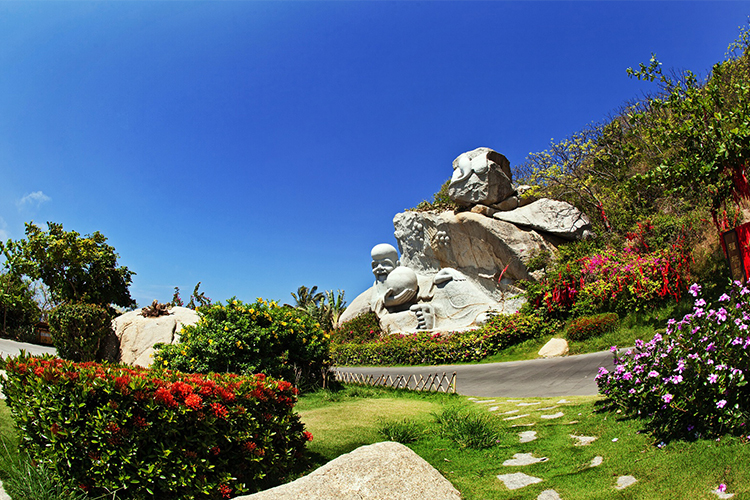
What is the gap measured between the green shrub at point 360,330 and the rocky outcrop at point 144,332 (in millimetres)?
12023

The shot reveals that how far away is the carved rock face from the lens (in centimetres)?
2028

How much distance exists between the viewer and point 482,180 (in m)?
20.4

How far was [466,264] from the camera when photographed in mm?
21219

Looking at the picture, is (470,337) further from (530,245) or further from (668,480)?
(668,480)

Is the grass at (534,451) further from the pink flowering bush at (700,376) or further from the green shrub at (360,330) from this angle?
the green shrub at (360,330)

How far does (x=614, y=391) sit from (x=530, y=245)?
14.0 m

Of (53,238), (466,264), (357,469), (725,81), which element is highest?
(725,81)

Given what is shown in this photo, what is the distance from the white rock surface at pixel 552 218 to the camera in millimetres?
18672

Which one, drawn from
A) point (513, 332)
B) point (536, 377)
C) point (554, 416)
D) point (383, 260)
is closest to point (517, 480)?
point (554, 416)

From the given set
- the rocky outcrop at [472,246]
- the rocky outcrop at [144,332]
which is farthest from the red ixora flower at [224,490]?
the rocky outcrop at [472,246]

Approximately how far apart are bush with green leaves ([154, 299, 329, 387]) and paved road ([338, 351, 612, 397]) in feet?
12.9

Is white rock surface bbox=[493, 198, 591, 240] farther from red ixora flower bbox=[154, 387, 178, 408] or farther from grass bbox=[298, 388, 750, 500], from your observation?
red ixora flower bbox=[154, 387, 178, 408]

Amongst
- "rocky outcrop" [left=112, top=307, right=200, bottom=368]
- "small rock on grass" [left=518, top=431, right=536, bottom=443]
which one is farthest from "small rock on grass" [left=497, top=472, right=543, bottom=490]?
"rocky outcrop" [left=112, top=307, right=200, bottom=368]

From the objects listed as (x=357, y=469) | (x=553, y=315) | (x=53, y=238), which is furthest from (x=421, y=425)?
(x=53, y=238)
